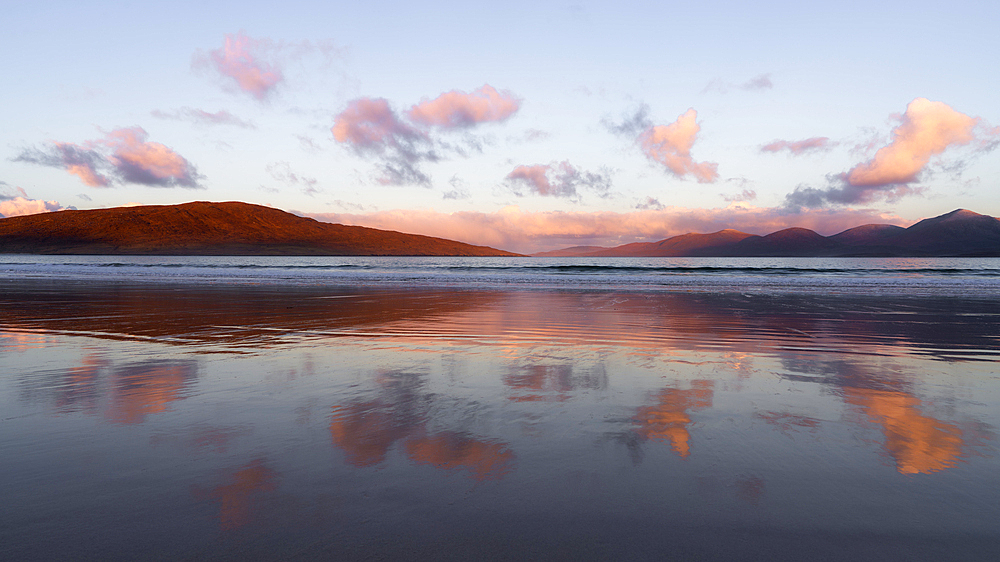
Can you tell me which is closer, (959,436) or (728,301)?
(959,436)

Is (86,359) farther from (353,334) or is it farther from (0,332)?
(0,332)

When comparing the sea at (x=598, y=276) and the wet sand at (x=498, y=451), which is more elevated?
the sea at (x=598, y=276)

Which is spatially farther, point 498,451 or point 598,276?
point 598,276

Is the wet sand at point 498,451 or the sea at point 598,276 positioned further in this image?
the sea at point 598,276

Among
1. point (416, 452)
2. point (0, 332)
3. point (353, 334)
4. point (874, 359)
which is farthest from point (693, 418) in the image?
point (0, 332)

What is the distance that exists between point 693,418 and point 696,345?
426 cm

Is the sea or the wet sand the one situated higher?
the sea

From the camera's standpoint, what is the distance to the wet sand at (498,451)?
2.44 m

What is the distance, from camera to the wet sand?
8.02 ft

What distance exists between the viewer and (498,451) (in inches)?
140

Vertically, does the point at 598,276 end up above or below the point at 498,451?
above

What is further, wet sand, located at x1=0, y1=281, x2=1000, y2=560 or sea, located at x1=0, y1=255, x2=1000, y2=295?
sea, located at x1=0, y1=255, x2=1000, y2=295

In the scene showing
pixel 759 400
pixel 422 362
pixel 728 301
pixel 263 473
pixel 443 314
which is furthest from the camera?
pixel 728 301

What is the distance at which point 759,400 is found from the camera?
4961 millimetres
